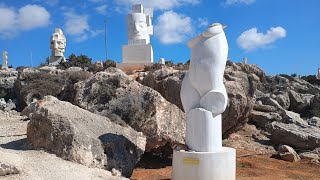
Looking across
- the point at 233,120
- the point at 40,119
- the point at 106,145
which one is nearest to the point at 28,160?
the point at 40,119

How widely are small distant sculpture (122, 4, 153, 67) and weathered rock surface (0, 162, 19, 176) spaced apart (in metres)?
18.9

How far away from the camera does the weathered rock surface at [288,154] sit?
1238 centimetres

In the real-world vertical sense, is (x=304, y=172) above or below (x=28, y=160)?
below

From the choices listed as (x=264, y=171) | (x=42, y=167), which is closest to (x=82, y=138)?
(x=42, y=167)

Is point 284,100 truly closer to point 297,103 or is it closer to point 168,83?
point 297,103

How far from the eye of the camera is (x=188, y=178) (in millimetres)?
7395

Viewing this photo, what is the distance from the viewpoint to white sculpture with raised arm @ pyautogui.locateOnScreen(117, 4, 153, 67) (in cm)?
2583

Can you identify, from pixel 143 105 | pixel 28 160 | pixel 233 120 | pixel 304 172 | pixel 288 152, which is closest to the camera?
pixel 28 160

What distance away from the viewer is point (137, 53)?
2611 centimetres

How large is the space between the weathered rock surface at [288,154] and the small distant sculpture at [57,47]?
84.0 feet

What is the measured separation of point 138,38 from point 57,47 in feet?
37.3

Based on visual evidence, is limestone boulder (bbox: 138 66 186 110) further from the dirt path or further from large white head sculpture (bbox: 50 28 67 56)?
large white head sculpture (bbox: 50 28 67 56)

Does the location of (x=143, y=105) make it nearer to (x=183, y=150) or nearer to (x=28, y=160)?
(x=183, y=150)

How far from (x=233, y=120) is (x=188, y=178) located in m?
6.58
